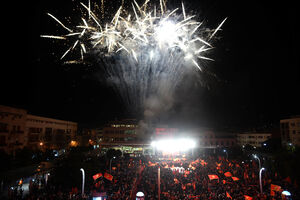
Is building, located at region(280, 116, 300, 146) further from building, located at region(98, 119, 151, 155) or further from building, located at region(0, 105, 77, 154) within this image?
building, located at region(0, 105, 77, 154)

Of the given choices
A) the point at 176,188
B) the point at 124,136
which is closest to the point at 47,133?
the point at 124,136

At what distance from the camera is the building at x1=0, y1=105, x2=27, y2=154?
111ft

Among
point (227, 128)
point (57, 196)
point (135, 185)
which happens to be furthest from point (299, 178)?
point (227, 128)

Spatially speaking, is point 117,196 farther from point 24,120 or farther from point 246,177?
point 24,120

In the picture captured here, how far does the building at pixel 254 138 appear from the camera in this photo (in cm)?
7123

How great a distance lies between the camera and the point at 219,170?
971 inches

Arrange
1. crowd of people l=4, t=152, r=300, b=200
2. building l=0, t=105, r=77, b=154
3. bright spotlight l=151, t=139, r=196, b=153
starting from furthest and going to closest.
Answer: bright spotlight l=151, t=139, r=196, b=153, building l=0, t=105, r=77, b=154, crowd of people l=4, t=152, r=300, b=200

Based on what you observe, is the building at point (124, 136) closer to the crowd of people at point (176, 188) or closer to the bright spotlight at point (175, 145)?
the bright spotlight at point (175, 145)

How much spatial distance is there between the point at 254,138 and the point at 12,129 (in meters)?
72.4

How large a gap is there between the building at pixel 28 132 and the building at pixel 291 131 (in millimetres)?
56794

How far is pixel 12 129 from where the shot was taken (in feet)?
119

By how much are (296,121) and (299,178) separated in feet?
111

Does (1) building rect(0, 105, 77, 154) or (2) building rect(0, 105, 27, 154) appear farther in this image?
(1) building rect(0, 105, 77, 154)

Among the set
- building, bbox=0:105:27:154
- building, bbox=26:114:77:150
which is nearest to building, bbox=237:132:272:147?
building, bbox=26:114:77:150
